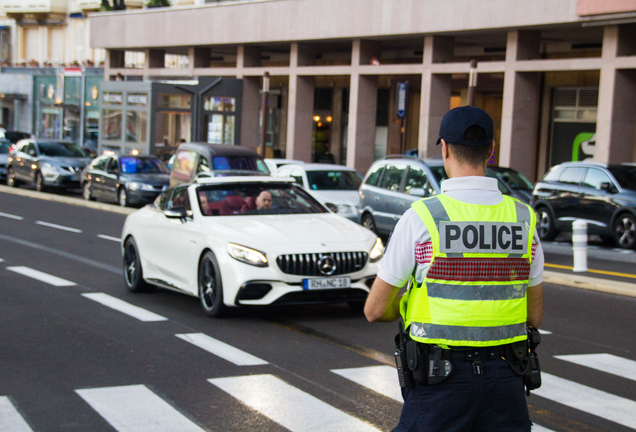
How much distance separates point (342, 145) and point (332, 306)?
3107 centimetres

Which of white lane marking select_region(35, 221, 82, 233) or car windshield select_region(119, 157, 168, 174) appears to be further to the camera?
car windshield select_region(119, 157, 168, 174)

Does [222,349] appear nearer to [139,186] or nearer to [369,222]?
[369,222]

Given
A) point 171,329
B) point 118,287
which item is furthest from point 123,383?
point 118,287

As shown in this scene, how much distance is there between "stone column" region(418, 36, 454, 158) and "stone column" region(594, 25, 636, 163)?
6.57 m

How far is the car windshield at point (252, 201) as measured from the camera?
33.1 feet

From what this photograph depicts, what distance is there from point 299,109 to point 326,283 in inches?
1052

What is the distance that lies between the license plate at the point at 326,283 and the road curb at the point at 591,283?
468 centimetres

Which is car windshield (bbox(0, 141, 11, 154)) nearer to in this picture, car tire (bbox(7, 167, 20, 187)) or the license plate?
car tire (bbox(7, 167, 20, 187))

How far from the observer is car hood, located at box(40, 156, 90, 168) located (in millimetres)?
30047

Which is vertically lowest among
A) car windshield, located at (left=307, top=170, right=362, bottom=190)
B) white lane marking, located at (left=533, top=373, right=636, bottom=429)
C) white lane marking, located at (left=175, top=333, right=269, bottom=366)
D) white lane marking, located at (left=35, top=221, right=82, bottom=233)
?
white lane marking, located at (left=35, top=221, right=82, bottom=233)

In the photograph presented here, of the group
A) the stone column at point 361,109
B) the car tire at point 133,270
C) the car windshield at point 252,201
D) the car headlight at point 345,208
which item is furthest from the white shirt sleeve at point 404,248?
the stone column at point 361,109

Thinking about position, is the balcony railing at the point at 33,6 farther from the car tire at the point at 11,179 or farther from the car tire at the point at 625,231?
the car tire at the point at 625,231

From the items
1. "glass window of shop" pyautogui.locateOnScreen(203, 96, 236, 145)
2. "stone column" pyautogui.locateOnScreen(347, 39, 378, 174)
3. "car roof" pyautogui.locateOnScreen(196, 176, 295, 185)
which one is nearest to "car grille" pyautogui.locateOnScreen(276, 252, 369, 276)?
"car roof" pyautogui.locateOnScreen(196, 176, 295, 185)

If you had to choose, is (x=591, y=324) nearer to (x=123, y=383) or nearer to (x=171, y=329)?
(x=171, y=329)
